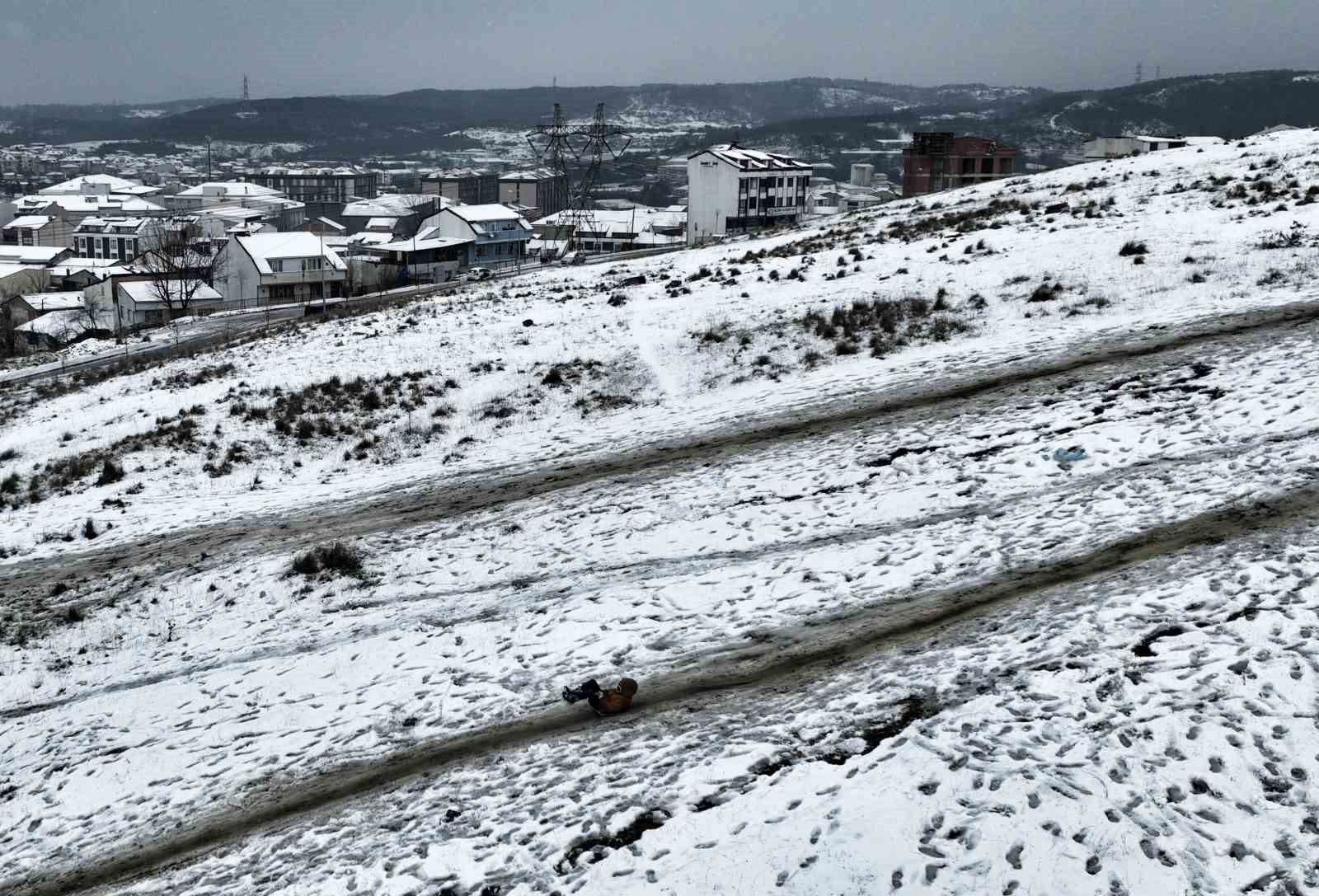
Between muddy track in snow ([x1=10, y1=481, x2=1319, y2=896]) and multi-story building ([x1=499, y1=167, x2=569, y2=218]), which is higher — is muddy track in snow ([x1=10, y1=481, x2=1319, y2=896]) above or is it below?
below

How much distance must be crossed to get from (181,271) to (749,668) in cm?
7302

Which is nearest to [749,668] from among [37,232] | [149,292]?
[149,292]

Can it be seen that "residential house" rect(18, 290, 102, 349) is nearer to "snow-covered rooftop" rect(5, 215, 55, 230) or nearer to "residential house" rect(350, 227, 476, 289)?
"residential house" rect(350, 227, 476, 289)

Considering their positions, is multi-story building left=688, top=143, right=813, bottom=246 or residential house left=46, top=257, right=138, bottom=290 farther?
multi-story building left=688, top=143, right=813, bottom=246

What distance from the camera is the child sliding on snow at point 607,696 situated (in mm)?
9773

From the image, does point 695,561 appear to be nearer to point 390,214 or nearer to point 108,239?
point 108,239

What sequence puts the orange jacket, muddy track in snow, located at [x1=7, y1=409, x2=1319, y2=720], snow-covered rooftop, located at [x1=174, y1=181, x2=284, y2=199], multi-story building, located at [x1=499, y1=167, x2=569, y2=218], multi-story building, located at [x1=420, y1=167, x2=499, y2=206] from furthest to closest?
multi-story building, located at [x1=420, y1=167, x2=499, y2=206], multi-story building, located at [x1=499, y1=167, x2=569, y2=218], snow-covered rooftop, located at [x1=174, y1=181, x2=284, y2=199], muddy track in snow, located at [x1=7, y1=409, x2=1319, y2=720], the orange jacket

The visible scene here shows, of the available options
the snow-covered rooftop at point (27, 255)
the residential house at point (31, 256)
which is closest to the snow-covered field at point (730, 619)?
the residential house at point (31, 256)

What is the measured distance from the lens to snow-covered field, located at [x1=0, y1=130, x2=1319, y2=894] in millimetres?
7719

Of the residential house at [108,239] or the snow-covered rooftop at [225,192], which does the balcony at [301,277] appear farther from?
the snow-covered rooftop at [225,192]

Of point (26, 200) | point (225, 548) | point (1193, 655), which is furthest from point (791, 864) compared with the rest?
point (26, 200)

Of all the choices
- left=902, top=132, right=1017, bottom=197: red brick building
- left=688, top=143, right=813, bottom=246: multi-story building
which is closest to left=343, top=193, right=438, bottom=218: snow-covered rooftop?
left=688, top=143, right=813, bottom=246: multi-story building

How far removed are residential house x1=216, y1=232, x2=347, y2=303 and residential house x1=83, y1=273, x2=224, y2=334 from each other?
6.84ft

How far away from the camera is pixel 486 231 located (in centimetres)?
10150
